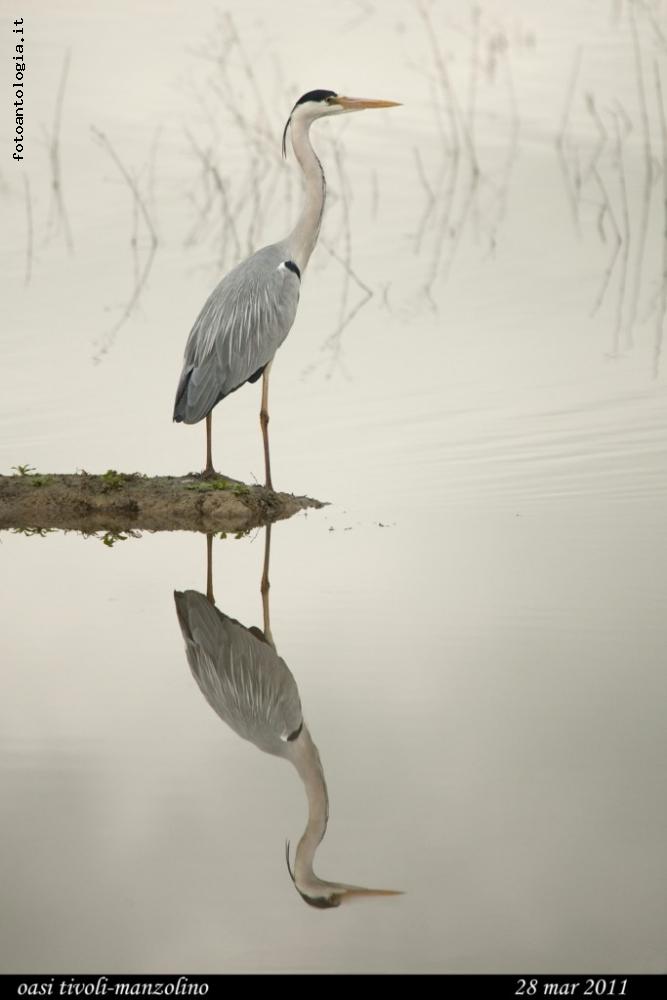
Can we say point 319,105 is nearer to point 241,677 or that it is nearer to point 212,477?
point 212,477

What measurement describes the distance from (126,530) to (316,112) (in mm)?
2834

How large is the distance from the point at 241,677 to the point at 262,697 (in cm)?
21

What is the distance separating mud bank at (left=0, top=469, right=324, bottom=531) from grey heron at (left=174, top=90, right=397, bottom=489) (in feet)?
0.80

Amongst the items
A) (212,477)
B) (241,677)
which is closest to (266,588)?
(241,677)

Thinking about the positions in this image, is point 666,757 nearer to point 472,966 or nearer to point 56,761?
point 472,966

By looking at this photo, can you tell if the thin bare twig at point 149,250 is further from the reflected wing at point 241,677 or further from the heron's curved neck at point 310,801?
the heron's curved neck at point 310,801

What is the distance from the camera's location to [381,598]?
575cm

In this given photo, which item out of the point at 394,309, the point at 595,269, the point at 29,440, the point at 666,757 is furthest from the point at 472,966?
the point at 595,269

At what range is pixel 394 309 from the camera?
11.4 meters

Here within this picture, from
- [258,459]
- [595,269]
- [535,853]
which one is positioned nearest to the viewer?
[535,853]

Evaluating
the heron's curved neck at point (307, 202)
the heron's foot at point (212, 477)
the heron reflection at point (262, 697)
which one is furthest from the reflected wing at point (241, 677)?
the heron's curved neck at point (307, 202)

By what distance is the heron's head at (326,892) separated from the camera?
3660mm

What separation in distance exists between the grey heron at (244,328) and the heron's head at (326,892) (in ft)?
12.3

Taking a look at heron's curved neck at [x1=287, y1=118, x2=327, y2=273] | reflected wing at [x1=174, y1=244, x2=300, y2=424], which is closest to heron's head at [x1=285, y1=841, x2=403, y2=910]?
reflected wing at [x1=174, y1=244, x2=300, y2=424]
